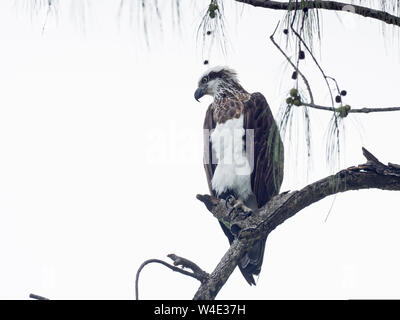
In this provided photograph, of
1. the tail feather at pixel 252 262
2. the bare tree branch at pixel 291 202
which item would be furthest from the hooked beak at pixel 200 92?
the bare tree branch at pixel 291 202

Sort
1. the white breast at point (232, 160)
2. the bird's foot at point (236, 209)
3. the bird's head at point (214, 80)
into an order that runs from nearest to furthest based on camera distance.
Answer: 1. the bird's foot at point (236, 209)
2. the white breast at point (232, 160)
3. the bird's head at point (214, 80)

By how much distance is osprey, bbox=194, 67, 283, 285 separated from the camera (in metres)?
3.46

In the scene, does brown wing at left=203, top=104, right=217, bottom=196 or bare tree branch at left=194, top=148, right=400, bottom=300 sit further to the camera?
brown wing at left=203, top=104, right=217, bottom=196

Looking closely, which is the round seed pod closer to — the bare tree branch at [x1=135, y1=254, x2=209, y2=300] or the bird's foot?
the bare tree branch at [x1=135, y1=254, x2=209, y2=300]

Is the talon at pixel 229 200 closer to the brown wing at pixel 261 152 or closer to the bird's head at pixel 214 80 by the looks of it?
the brown wing at pixel 261 152

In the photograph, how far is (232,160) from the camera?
353 centimetres

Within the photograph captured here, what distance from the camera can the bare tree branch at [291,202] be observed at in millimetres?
2463

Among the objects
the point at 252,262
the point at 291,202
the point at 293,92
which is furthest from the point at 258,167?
the point at 293,92

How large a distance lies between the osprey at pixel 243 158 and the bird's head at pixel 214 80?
0.85ft

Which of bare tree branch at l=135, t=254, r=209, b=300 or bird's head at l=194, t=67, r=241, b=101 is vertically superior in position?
bird's head at l=194, t=67, r=241, b=101

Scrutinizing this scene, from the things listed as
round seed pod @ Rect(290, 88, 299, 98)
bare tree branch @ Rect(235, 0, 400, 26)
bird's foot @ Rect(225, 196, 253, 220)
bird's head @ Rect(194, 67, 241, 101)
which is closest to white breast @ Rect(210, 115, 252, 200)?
bird's foot @ Rect(225, 196, 253, 220)
